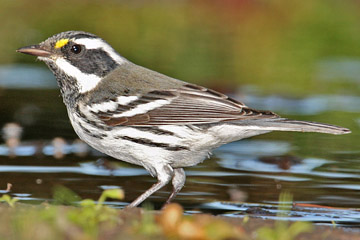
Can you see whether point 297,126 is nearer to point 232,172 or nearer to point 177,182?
point 177,182

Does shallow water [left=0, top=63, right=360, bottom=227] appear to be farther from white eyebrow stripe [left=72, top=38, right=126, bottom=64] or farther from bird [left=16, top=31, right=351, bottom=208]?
white eyebrow stripe [left=72, top=38, right=126, bottom=64]

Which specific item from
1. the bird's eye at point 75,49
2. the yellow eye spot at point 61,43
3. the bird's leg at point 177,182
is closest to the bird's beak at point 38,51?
the yellow eye spot at point 61,43

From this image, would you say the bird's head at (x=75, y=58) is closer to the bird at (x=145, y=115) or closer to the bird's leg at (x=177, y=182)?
the bird at (x=145, y=115)

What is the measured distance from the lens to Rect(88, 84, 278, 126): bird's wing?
7504 mm

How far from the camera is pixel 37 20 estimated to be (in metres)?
26.8

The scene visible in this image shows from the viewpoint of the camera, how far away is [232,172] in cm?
928

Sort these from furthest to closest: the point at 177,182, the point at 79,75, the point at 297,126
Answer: the point at 79,75 → the point at 177,182 → the point at 297,126

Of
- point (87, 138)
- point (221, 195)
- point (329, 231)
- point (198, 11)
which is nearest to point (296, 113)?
point (221, 195)

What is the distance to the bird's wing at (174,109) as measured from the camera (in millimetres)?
7504

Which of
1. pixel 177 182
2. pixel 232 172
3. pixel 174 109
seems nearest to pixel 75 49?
pixel 174 109

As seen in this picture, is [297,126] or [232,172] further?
[232,172]

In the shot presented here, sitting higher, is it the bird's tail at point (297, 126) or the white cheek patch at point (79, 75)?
the white cheek patch at point (79, 75)

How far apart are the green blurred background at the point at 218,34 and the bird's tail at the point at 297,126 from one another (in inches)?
298

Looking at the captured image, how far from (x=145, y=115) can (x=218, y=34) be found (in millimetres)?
18413
